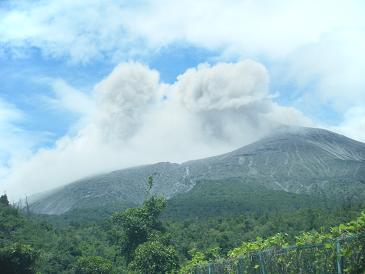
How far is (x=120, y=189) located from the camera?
628 feet

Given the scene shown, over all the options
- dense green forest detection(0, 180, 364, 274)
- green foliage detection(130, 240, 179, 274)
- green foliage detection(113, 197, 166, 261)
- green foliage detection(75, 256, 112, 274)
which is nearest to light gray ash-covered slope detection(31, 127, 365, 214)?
dense green forest detection(0, 180, 364, 274)

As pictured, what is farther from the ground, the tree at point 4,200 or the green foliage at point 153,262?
the tree at point 4,200

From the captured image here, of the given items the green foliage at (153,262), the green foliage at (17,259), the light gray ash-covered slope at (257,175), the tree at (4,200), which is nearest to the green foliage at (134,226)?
the green foliage at (17,259)

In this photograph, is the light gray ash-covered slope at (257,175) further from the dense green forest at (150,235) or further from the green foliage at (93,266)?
the green foliage at (93,266)

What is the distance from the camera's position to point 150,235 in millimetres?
41281

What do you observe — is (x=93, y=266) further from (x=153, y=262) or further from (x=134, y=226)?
(x=153, y=262)

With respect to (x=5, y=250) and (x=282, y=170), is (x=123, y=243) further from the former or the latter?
(x=282, y=170)

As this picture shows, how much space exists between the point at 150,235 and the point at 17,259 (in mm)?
10475

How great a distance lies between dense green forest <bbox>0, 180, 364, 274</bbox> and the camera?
31.7 meters

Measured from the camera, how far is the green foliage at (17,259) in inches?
1335

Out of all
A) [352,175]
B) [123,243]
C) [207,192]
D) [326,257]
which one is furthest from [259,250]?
[352,175]

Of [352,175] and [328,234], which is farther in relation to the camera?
[352,175]

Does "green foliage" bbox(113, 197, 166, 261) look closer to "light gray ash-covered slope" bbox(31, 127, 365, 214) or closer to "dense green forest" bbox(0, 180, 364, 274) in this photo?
"dense green forest" bbox(0, 180, 364, 274)

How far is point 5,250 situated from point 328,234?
29982mm
